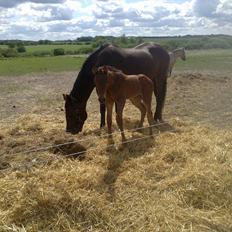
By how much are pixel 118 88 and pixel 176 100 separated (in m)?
5.92

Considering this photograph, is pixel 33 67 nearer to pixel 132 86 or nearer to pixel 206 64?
pixel 206 64

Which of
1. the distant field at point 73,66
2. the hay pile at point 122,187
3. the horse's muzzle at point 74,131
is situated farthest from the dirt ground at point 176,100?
the distant field at point 73,66

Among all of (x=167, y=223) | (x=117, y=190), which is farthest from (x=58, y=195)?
(x=167, y=223)

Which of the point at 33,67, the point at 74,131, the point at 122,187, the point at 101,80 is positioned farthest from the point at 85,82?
the point at 33,67

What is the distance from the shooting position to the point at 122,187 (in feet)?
17.9

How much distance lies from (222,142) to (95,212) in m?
3.43

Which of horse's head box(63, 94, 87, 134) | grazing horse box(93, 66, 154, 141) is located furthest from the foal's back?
horse's head box(63, 94, 87, 134)

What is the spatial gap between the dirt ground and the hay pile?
2.90 metres

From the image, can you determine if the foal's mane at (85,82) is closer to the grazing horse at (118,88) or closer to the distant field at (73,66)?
the grazing horse at (118,88)

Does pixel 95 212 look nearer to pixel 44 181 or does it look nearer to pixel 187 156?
pixel 44 181

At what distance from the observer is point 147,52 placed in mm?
10023

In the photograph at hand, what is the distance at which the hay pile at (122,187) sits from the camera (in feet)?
14.9

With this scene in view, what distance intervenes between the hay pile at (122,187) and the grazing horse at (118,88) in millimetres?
590

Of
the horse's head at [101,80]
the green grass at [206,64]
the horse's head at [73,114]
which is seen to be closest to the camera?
the horse's head at [101,80]
